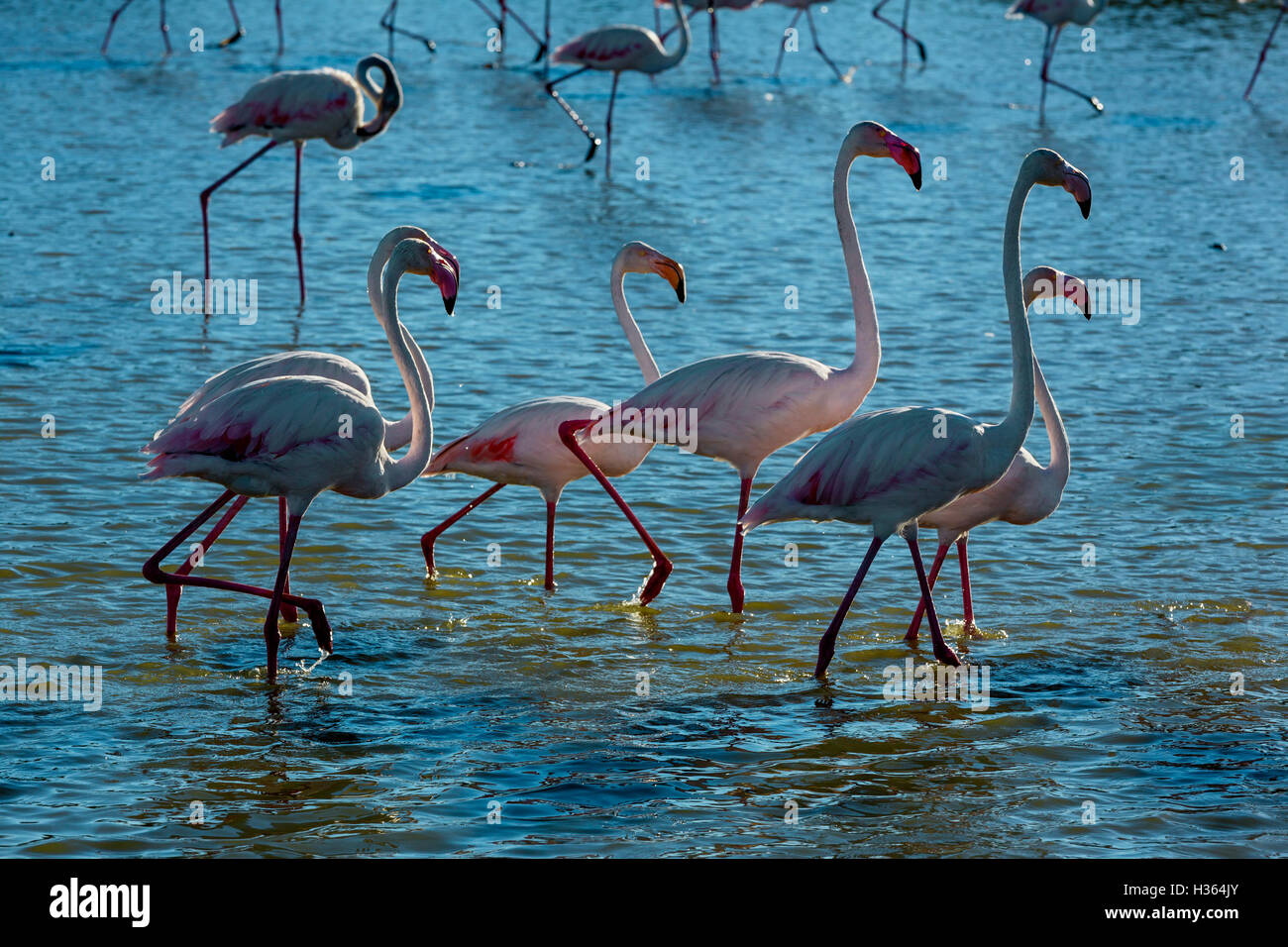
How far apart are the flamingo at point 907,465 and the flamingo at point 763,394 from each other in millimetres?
554

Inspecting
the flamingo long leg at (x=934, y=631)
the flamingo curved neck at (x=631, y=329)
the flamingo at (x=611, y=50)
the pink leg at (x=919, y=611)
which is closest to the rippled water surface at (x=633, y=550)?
the pink leg at (x=919, y=611)

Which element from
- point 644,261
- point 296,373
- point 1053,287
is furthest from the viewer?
point 644,261

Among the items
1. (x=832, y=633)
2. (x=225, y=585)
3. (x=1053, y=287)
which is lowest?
(x=832, y=633)

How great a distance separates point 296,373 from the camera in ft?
21.1

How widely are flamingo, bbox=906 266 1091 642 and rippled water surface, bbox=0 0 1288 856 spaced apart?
0.29 metres

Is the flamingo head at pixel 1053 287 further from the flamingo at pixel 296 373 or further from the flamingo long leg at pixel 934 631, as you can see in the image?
the flamingo at pixel 296 373

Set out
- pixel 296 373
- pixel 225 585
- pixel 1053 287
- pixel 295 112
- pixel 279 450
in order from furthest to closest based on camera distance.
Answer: pixel 295 112, pixel 1053 287, pixel 296 373, pixel 225 585, pixel 279 450

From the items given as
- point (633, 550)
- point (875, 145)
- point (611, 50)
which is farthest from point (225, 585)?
point (611, 50)

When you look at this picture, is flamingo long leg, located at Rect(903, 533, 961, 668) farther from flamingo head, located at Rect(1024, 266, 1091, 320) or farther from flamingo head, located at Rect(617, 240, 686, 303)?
flamingo head, located at Rect(617, 240, 686, 303)

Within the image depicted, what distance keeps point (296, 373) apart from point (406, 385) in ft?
1.63

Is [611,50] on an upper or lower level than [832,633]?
upper

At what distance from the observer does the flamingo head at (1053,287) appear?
654cm

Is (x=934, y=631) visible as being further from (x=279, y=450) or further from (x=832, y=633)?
(x=279, y=450)
